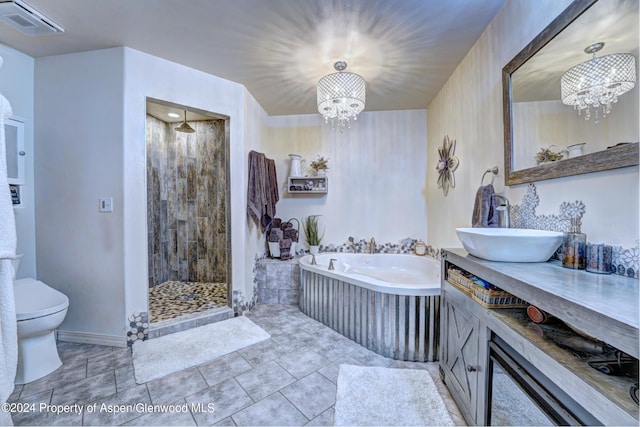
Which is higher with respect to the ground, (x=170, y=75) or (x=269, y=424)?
(x=170, y=75)

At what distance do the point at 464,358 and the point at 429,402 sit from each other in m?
0.40

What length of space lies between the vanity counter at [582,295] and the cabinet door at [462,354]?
1.13 ft

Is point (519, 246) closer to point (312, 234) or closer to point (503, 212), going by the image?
point (503, 212)

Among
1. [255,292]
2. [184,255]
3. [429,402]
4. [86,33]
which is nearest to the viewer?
[429,402]

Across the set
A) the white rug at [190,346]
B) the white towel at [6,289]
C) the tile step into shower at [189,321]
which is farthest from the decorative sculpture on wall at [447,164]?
the white towel at [6,289]

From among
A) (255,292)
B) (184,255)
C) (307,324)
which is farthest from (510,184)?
(184,255)

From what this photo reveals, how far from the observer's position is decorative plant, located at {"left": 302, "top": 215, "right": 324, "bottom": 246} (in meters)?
3.44

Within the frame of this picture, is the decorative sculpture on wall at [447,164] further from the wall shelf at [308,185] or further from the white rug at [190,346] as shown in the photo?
the white rug at [190,346]

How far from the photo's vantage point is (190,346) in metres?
2.11

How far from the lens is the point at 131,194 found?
2154mm

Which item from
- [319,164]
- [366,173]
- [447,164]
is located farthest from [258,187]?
[447,164]

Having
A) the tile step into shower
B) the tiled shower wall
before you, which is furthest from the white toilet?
the tiled shower wall

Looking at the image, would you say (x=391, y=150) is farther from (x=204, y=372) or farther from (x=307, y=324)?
(x=204, y=372)

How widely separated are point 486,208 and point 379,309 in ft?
3.65
